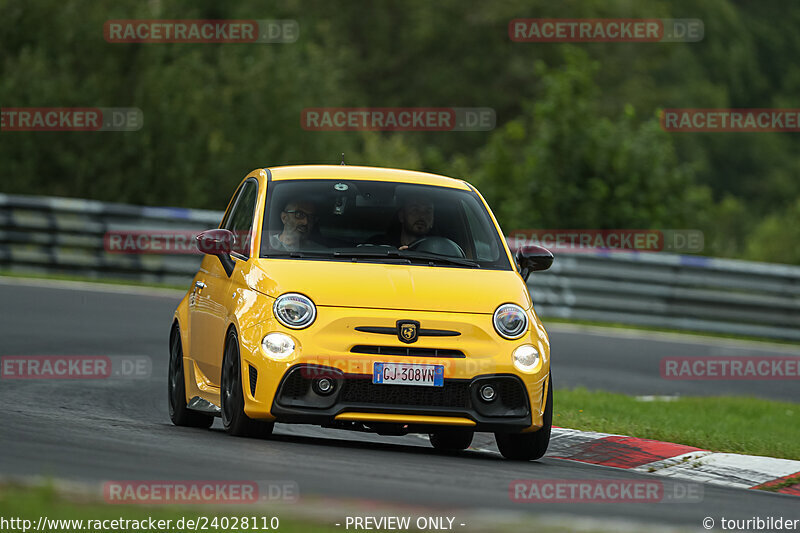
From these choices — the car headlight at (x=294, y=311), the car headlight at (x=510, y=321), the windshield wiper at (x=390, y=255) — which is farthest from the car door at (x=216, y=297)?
the car headlight at (x=510, y=321)

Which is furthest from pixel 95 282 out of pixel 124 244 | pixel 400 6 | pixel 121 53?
pixel 400 6

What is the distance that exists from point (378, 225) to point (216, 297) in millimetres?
1133

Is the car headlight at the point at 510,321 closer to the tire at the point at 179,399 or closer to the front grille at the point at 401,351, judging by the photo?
the front grille at the point at 401,351

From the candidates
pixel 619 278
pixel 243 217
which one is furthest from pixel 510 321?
pixel 619 278

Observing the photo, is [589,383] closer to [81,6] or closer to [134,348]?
[134,348]

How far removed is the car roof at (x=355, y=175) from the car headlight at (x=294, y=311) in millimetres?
1499

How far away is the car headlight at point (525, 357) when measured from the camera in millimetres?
9070

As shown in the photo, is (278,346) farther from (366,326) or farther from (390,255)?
(390,255)

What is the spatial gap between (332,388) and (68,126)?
17980 mm

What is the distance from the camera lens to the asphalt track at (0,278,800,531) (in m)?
7.14

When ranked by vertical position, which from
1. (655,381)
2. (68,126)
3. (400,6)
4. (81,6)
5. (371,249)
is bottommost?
(655,381)

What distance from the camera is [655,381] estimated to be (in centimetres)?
1648

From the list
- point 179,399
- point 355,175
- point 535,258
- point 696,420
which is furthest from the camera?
point 696,420

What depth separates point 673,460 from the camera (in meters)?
10.1
